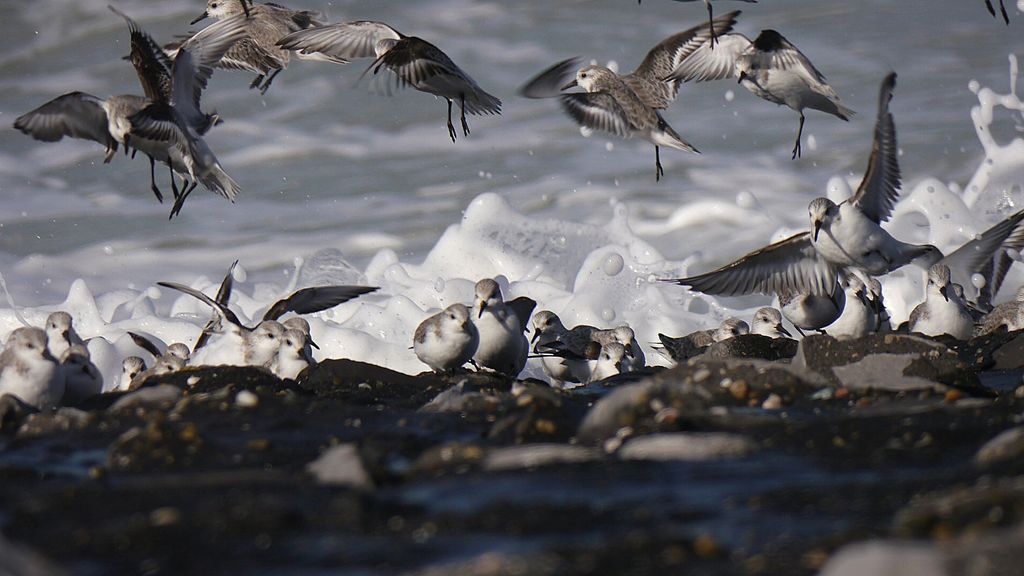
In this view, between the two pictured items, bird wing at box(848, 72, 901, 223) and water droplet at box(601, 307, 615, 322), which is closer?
bird wing at box(848, 72, 901, 223)

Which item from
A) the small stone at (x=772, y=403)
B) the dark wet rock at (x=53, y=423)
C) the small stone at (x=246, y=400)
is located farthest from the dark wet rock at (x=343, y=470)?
the small stone at (x=772, y=403)

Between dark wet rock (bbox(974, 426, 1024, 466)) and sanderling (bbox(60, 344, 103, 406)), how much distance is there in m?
4.64

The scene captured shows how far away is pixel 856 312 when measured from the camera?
852 centimetres

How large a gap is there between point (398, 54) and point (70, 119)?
2.05m

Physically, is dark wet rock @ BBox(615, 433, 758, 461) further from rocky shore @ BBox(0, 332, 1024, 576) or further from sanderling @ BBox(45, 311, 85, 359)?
sanderling @ BBox(45, 311, 85, 359)

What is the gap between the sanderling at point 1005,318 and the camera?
28.0 feet

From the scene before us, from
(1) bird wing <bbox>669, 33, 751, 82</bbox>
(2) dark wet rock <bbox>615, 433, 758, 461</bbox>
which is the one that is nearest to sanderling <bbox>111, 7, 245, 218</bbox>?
(1) bird wing <bbox>669, 33, 751, 82</bbox>

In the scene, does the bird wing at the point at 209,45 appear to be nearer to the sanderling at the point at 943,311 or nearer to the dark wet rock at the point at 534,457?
the sanderling at the point at 943,311

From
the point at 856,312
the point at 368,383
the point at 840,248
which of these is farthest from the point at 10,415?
the point at 856,312

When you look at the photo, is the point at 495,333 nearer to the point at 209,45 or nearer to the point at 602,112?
the point at 602,112

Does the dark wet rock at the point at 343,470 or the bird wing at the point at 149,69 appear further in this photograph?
the bird wing at the point at 149,69

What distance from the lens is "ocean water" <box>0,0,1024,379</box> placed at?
12172mm

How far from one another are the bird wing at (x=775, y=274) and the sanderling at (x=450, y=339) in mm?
1486

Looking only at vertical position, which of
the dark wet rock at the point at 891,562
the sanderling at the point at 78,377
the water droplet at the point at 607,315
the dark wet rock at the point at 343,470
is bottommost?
the water droplet at the point at 607,315
